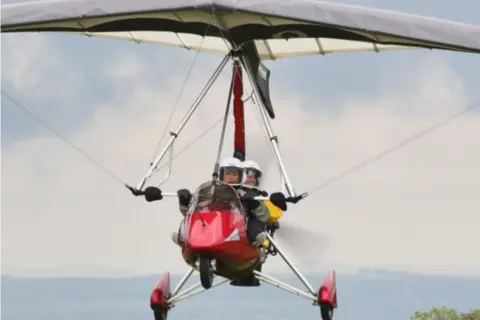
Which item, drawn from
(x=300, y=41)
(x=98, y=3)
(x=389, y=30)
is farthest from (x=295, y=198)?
(x=300, y=41)

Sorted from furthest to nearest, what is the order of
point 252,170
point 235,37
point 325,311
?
point 235,37, point 325,311, point 252,170

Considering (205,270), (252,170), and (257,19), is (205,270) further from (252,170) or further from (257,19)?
(257,19)

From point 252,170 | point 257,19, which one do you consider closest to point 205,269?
point 252,170

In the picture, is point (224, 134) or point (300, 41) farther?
point (300, 41)

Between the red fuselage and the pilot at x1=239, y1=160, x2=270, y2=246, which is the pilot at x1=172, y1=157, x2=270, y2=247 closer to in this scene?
the pilot at x1=239, y1=160, x2=270, y2=246

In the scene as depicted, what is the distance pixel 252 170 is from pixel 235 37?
7.09ft

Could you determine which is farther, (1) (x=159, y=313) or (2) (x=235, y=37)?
(2) (x=235, y=37)

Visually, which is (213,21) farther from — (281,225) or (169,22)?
(281,225)

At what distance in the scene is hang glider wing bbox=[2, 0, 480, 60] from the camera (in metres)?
15.5

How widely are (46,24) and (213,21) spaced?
2.03 metres

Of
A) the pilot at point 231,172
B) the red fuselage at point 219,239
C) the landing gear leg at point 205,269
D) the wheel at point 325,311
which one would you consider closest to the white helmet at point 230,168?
the pilot at point 231,172

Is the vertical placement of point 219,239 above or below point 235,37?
Result: below

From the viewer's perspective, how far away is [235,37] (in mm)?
17594

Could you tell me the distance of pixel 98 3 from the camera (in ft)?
52.2
